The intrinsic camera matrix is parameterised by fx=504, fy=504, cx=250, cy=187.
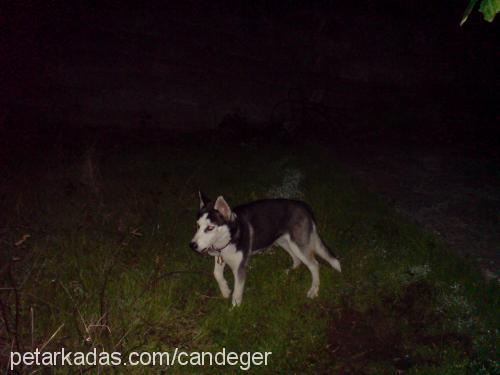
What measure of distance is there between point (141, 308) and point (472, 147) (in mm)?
9607

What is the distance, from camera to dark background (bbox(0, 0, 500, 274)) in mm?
11305

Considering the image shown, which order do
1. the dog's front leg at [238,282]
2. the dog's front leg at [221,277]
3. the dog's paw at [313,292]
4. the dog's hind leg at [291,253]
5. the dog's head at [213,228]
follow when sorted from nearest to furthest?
the dog's head at [213,228]
the dog's front leg at [238,282]
the dog's front leg at [221,277]
the dog's paw at [313,292]
the dog's hind leg at [291,253]

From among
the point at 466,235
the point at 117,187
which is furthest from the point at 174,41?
the point at 466,235

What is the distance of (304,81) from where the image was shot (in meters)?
12.2

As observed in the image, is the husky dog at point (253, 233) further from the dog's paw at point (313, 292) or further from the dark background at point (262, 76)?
the dark background at point (262, 76)

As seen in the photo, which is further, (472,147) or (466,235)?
(472,147)

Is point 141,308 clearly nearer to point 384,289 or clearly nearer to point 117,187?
point 384,289

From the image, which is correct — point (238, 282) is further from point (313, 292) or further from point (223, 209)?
point (313, 292)

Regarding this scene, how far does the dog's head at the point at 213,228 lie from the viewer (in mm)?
4938

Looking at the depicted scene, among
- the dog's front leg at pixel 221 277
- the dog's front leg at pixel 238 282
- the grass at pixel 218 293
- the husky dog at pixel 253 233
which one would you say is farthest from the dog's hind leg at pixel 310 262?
the dog's front leg at pixel 221 277

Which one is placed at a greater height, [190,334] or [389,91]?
[389,91]

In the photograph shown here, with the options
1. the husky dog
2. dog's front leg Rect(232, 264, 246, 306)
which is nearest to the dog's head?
the husky dog

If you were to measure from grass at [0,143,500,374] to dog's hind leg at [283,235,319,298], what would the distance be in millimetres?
102

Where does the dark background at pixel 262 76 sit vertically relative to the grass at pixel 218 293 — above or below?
above
